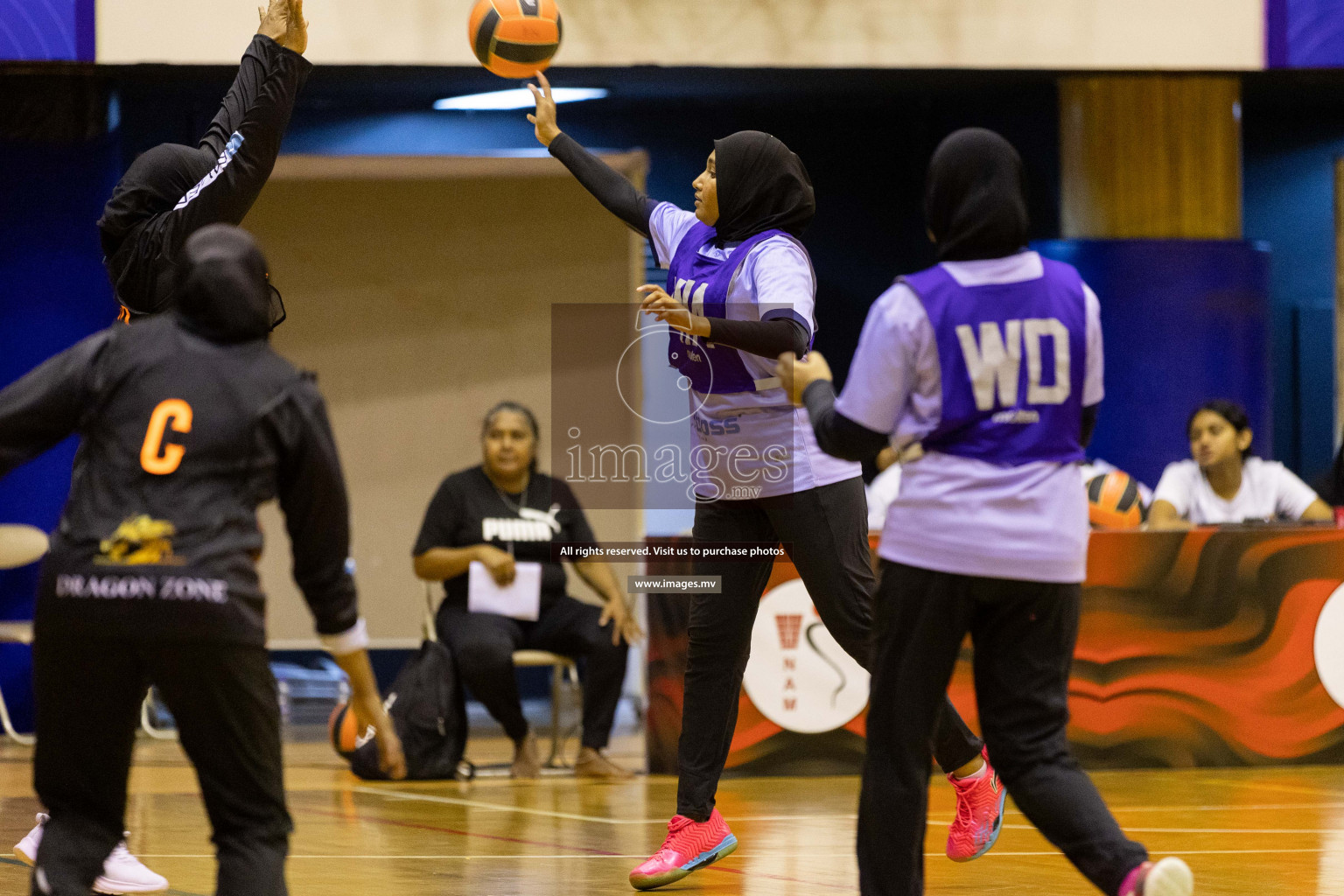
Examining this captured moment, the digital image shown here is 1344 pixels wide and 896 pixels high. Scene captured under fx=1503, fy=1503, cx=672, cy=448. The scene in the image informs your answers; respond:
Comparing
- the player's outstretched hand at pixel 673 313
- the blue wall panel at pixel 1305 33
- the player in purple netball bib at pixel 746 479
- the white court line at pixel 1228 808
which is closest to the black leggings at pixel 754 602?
the player in purple netball bib at pixel 746 479

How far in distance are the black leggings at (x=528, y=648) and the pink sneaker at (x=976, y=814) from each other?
308cm

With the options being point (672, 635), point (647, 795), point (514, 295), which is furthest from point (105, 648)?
point (514, 295)

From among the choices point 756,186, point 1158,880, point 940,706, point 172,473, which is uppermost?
point 756,186

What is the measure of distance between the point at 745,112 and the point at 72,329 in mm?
4317

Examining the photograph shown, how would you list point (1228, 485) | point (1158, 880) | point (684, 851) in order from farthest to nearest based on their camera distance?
1. point (1228, 485)
2. point (684, 851)
3. point (1158, 880)

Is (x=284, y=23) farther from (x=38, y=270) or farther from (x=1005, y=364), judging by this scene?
(x=38, y=270)

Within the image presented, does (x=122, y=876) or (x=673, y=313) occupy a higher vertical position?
(x=673, y=313)

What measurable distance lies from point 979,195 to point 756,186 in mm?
1216

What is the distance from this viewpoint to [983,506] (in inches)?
118

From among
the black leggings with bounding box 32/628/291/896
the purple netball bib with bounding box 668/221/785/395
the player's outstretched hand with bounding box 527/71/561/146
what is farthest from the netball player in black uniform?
the player's outstretched hand with bounding box 527/71/561/146

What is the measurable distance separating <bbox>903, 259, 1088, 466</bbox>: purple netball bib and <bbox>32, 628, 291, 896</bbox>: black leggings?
56.6 inches

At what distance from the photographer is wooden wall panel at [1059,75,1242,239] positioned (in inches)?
336

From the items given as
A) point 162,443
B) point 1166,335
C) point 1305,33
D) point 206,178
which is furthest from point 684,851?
point 1305,33

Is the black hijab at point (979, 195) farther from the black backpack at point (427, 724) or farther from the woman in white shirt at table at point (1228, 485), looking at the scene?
the woman in white shirt at table at point (1228, 485)
